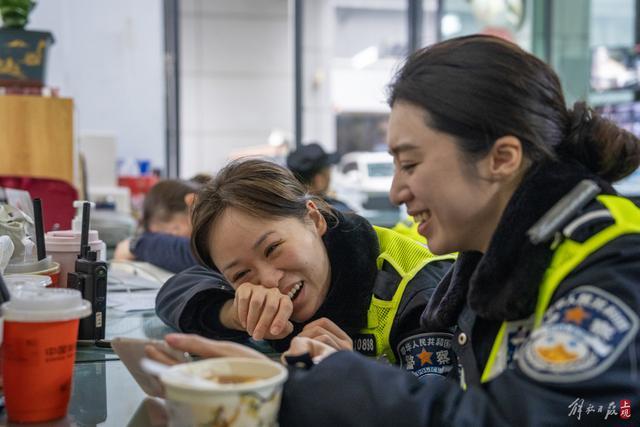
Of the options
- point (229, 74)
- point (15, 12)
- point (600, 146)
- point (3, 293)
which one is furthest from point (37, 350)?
point (229, 74)

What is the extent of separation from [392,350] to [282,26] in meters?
7.07

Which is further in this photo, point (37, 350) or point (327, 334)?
point (327, 334)

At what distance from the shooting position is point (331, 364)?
834mm

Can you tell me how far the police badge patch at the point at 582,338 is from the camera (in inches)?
29.3

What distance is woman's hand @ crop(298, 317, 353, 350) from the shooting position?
108 centimetres

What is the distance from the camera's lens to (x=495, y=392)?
805mm

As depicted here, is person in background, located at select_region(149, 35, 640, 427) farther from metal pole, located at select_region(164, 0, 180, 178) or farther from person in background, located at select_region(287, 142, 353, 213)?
metal pole, located at select_region(164, 0, 180, 178)

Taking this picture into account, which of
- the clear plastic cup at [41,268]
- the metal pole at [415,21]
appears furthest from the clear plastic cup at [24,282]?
the metal pole at [415,21]

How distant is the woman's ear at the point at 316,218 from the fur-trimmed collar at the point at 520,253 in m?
0.53

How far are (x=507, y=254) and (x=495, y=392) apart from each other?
18 centimetres

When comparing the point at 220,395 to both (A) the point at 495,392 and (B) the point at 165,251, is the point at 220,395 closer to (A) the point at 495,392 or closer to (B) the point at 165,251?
(A) the point at 495,392

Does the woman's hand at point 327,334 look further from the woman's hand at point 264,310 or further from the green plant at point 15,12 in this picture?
the green plant at point 15,12

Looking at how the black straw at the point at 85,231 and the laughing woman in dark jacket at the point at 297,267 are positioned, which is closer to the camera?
the laughing woman in dark jacket at the point at 297,267

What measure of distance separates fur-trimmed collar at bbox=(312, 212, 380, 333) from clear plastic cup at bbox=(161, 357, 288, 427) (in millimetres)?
593
